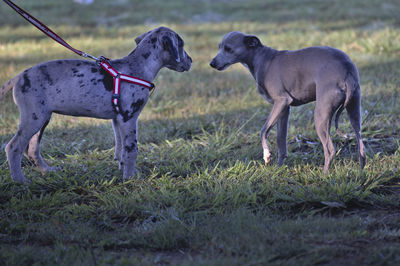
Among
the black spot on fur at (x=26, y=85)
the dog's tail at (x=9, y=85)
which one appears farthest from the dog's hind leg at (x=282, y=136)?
the dog's tail at (x=9, y=85)

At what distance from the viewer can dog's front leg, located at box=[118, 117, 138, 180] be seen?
4.70 m

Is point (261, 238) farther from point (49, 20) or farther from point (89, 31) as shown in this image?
point (49, 20)

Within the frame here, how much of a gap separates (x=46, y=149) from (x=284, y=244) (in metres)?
3.73

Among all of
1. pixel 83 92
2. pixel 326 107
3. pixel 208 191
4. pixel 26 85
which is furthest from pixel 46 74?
pixel 326 107

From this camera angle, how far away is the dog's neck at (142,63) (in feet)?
15.7

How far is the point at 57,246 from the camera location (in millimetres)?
3422

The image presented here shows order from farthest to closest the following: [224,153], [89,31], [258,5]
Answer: [258,5] → [89,31] → [224,153]

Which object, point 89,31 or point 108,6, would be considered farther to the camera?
point 108,6

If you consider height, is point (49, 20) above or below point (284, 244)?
above

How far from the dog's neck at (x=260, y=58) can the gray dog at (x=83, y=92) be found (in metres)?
0.89


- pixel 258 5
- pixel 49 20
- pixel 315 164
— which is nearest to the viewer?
pixel 315 164

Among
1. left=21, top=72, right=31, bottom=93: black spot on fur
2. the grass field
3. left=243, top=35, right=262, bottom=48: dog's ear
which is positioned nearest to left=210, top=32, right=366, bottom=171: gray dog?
left=243, top=35, right=262, bottom=48: dog's ear

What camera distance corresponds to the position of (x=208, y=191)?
446 centimetres

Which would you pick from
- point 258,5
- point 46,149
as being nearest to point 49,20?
point 258,5
